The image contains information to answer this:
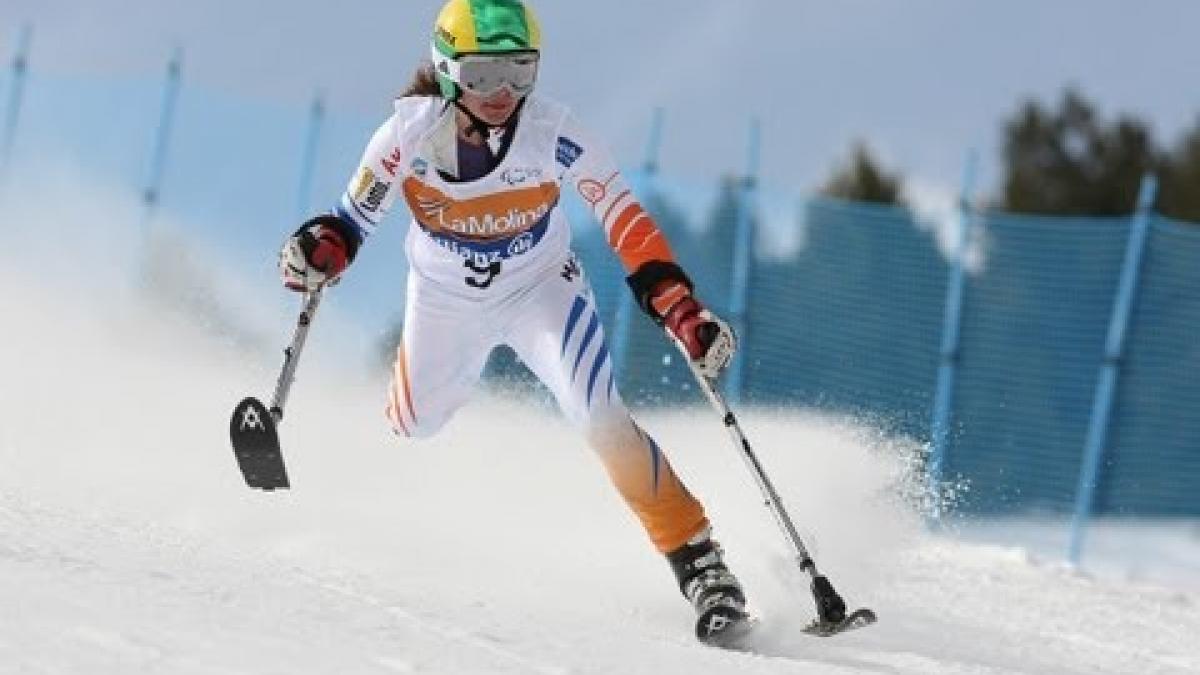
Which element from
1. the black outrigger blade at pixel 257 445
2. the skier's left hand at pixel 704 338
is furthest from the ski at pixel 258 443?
the skier's left hand at pixel 704 338

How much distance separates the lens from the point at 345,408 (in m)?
9.92

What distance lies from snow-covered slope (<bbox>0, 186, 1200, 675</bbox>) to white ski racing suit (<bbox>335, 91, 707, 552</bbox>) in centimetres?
47

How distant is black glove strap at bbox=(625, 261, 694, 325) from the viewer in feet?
19.9

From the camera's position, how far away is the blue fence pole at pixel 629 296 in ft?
41.1

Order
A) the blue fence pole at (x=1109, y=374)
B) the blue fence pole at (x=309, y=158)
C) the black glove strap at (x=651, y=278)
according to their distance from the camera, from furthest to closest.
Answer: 1. the blue fence pole at (x=309, y=158)
2. the blue fence pole at (x=1109, y=374)
3. the black glove strap at (x=651, y=278)

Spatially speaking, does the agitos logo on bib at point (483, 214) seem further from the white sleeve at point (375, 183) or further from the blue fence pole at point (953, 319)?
the blue fence pole at point (953, 319)

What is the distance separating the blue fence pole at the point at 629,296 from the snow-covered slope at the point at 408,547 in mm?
1085

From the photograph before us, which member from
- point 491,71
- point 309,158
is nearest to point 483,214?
point 491,71

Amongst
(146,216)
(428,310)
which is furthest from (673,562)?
(146,216)

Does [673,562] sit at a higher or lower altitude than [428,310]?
lower

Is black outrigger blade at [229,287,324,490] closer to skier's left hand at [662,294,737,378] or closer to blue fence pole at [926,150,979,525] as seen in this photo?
skier's left hand at [662,294,737,378]

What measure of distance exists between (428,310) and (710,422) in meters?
3.64

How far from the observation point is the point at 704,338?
19.3 feet

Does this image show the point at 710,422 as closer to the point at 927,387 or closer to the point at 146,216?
the point at 927,387
